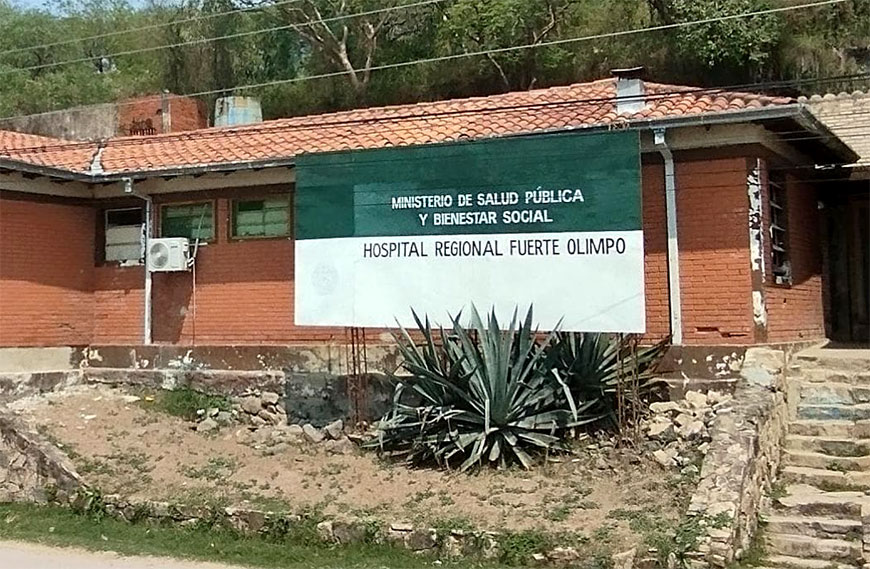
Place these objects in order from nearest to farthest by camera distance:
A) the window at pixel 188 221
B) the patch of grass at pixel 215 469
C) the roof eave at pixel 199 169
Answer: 1. the patch of grass at pixel 215 469
2. the roof eave at pixel 199 169
3. the window at pixel 188 221

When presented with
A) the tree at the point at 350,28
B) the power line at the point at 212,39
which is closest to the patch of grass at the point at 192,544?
the power line at the point at 212,39

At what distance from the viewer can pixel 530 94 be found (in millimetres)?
15117

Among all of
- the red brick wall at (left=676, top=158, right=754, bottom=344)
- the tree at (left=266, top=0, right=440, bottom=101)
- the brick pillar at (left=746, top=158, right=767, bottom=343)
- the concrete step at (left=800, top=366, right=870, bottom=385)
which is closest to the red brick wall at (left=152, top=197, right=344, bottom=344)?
the red brick wall at (left=676, top=158, right=754, bottom=344)

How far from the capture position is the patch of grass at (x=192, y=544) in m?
9.19

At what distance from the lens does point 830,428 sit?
35.4ft

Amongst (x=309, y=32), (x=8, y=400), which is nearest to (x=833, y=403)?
(x=8, y=400)

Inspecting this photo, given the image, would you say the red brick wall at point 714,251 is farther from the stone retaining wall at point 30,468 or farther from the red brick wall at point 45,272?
the red brick wall at point 45,272

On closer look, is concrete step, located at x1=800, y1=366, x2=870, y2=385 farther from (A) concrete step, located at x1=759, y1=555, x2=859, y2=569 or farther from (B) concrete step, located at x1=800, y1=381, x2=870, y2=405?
(A) concrete step, located at x1=759, y1=555, x2=859, y2=569

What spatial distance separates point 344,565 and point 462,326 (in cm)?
362

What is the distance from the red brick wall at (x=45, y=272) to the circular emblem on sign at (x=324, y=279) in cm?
539

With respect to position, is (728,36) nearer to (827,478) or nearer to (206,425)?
(827,478)

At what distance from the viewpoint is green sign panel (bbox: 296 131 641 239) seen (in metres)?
11.1

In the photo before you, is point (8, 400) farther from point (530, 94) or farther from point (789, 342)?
point (789, 342)

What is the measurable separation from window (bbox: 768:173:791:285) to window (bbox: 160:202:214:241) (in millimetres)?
8347
